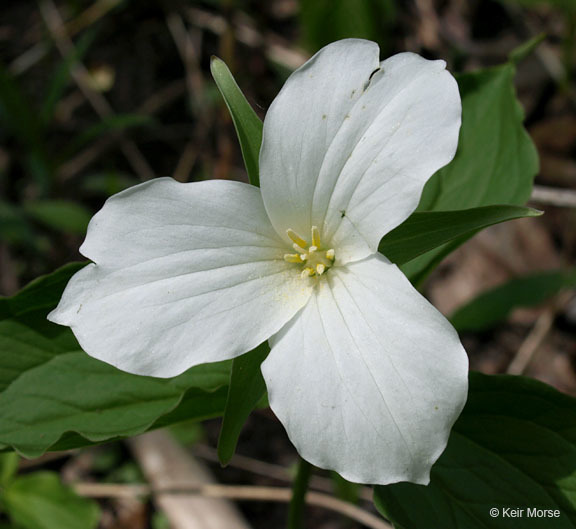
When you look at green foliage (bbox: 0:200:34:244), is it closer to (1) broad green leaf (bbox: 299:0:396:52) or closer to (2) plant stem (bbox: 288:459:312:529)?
(1) broad green leaf (bbox: 299:0:396:52)

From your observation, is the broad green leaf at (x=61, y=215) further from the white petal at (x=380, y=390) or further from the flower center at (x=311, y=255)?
the white petal at (x=380, y=390)

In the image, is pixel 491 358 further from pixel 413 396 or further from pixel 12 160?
pixel 12 160

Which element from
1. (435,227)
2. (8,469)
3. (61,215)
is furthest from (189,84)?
(435,227)

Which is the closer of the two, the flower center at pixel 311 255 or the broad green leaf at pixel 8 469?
the flower center at pixel 311 255

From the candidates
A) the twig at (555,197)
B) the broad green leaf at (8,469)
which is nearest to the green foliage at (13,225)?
the broad green leaf at (8,469)

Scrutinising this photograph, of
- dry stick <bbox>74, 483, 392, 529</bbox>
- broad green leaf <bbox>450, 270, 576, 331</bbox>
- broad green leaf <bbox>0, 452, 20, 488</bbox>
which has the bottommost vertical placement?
dry stick <bbox>74, 483, 392, 529</bbox>

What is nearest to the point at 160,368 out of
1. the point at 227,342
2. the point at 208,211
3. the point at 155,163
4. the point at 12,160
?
the point at 227,342

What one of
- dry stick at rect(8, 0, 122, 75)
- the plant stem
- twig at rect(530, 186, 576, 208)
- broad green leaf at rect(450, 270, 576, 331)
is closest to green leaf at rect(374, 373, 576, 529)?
the plant stem

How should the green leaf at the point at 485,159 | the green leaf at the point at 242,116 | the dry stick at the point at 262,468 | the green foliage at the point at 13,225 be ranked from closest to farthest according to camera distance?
the green leaf at the point at 242,116, the green leaf at the point at 485,159, the dry stick at the point at 262,468, the green foliage at the point at 13,225
